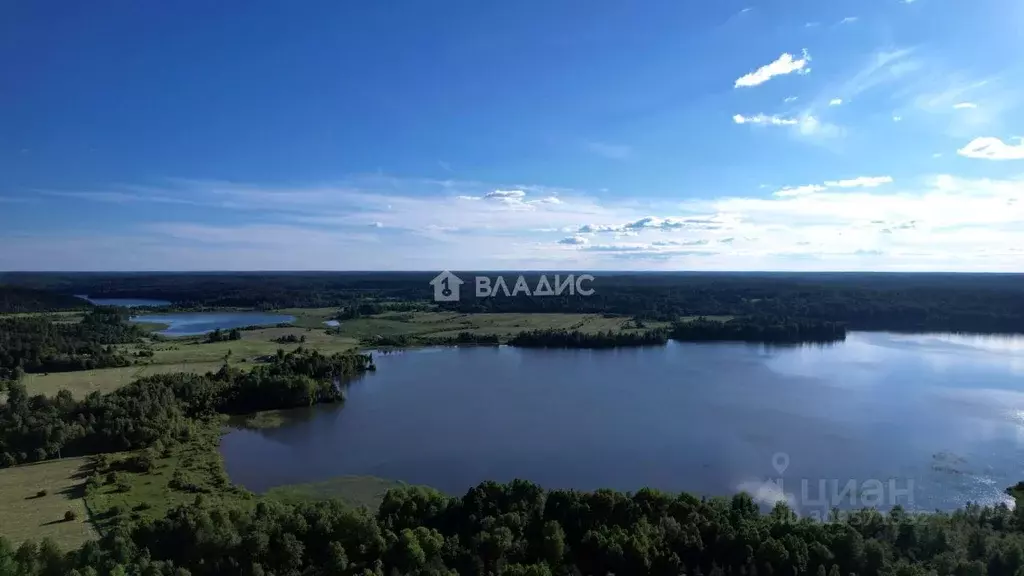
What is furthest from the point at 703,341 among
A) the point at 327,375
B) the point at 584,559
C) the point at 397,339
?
the point at 584,559

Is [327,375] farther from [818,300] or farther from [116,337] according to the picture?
[818,300]

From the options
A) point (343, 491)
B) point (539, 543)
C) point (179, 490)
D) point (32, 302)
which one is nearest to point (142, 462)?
Result: point (179, 490)

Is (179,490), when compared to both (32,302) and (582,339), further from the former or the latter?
(32,302)

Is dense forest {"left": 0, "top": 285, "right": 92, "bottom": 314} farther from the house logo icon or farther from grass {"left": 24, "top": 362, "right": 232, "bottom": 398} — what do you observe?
the house logo icon

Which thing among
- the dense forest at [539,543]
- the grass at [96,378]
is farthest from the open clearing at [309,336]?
the dense forest at [539,543]

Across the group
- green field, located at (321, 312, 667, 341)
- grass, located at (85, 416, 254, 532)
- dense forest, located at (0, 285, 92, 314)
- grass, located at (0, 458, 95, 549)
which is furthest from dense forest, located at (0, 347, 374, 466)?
dense forest, located at (0, 285, 92, 314)

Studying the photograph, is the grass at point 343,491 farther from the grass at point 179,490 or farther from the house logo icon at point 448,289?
the house logo icon at point 448,289
